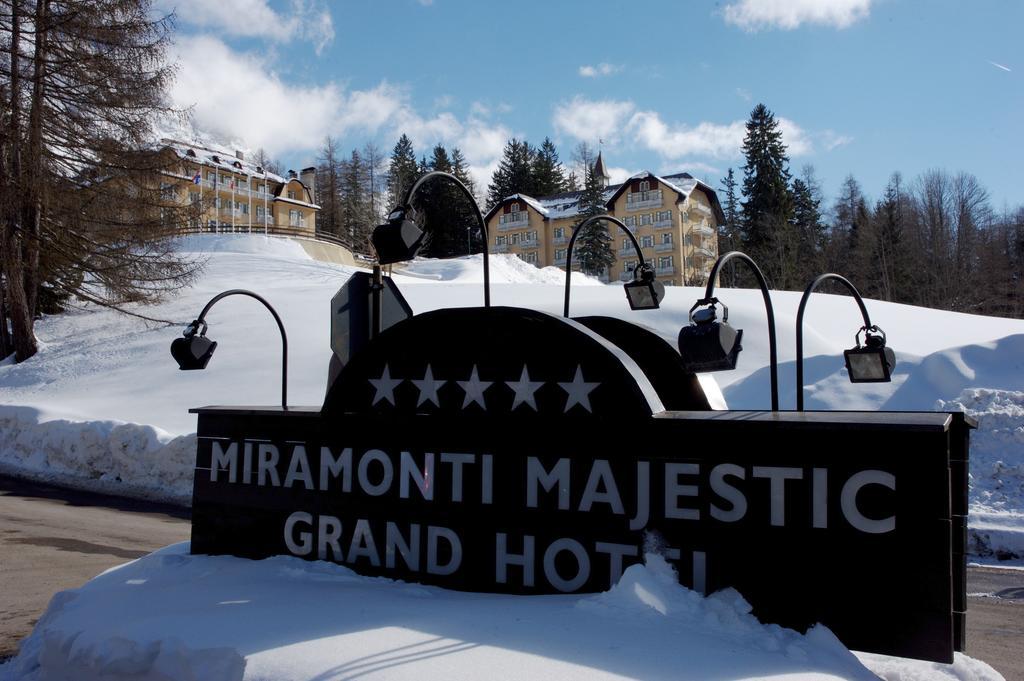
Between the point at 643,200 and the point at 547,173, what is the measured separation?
16.1m

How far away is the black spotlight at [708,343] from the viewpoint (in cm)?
459

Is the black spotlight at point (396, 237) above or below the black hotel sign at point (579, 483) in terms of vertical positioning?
above

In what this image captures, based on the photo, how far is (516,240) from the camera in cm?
8662

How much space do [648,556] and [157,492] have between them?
10.6m

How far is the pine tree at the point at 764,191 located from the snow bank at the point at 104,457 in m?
50.3

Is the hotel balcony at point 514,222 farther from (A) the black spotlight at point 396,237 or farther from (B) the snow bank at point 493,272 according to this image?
(A) the black spotlight at point 396,237

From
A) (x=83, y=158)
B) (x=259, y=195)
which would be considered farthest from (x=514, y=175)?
(x=83, y=158)

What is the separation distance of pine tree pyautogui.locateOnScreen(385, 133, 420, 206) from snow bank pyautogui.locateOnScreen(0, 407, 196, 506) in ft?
247

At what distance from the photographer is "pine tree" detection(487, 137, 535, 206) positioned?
88.7 metres

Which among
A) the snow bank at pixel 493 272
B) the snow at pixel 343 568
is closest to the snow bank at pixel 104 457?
the snow at pixel 343 568

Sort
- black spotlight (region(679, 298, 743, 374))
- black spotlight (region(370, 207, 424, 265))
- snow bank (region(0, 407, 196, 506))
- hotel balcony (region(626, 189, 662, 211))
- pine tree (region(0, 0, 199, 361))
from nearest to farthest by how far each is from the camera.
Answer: black spotlight (region(679, 298, 743, 374)), black spotlight (region(370, 207, 424, 265)), snow bank (region(0, 407, 196, 506)), pine tree (region(0, 0, 199, 361)), hotel balcony (region(626, 189, 662, 211))

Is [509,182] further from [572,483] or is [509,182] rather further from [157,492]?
[572,483]

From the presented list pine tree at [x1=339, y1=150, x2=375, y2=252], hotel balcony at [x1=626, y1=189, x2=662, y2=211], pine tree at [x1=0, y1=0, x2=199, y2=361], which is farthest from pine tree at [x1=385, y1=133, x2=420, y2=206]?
pine tree at [x1=0, y1=0, x2=199, y2=361]

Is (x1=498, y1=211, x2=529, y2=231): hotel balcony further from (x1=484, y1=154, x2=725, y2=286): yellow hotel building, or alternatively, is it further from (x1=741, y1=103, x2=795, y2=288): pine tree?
(x1=741, y1=103, x2=795, y2=288): pine tree
